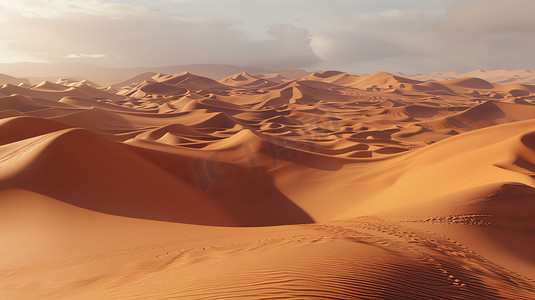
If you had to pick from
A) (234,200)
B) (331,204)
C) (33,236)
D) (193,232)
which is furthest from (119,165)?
(331,204)

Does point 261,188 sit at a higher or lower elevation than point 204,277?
lower

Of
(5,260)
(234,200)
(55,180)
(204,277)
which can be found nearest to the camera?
(204,277)

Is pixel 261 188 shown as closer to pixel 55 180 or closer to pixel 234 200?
pixel 234 200

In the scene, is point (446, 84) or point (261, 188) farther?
point (446, 84)

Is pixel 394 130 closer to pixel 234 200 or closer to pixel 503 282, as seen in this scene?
pixel 234 200

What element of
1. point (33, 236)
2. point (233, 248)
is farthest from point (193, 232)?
point (33, 236)

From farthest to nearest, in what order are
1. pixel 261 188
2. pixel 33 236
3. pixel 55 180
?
1. pixel 261 188
2. pixel 55 180
3. pixel 33 236

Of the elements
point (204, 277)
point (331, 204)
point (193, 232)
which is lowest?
point (331, 204)
